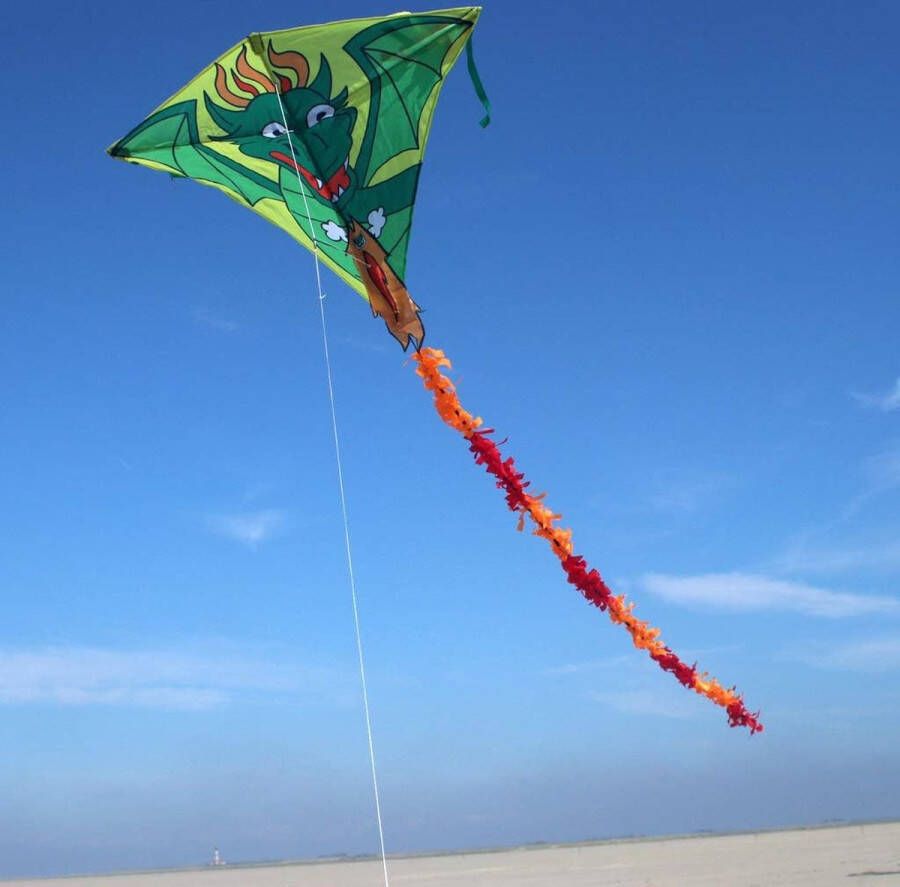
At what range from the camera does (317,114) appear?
893 cm

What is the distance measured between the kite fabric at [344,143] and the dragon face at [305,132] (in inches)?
0.4

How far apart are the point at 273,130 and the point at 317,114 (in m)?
0.44

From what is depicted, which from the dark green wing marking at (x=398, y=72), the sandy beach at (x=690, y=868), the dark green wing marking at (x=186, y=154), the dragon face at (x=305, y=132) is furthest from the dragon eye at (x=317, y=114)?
the sandy beach at (x=690, y=868)

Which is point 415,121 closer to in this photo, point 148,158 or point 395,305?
point 395,305

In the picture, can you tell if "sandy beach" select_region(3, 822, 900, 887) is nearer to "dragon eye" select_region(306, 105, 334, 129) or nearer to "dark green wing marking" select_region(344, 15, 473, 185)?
"dark green wing marking" select_region(344, 15, 473, 185)

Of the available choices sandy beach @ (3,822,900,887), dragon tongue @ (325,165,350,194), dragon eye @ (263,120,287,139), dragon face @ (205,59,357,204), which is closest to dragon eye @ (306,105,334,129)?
dragon face @ (205,59,357,204)

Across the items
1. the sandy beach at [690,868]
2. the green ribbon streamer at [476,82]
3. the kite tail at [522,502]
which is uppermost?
the green ribbon streamer at [476,82]

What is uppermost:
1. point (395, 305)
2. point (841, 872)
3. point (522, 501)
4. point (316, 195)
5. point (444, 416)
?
point (316, 195)

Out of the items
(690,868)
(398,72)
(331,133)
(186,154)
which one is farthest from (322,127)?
(690,868)

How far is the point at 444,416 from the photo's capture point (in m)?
9.06

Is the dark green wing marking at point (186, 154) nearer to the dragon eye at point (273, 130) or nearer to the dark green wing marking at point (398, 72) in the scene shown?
the dragon eye at point (273, 130)

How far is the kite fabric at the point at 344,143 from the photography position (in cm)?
828

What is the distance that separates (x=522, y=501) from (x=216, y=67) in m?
4.46

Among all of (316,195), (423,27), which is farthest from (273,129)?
(423,27)
